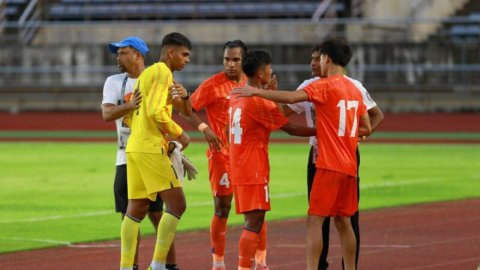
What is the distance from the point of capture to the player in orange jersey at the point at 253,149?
34.1ft

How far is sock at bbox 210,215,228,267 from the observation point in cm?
1147

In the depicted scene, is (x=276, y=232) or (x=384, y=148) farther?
(x=384, y=148)

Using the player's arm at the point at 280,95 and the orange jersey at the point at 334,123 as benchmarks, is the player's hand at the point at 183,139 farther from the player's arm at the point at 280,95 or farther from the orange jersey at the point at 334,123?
the orange jersey at the point at 334,123

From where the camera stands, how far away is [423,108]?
128 feet

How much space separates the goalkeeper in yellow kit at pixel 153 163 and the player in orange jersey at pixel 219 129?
0.56 m

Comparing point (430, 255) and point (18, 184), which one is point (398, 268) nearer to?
point (430, 255)

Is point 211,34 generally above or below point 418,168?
above

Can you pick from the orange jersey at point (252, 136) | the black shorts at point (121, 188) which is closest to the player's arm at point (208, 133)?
the orange jersey at point (252, 136)

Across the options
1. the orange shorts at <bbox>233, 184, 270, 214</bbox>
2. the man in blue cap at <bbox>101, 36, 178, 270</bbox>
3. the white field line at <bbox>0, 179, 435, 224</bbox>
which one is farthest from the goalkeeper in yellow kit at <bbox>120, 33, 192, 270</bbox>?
the white field line at <bbox>0, 179, 435, 224</bbox>

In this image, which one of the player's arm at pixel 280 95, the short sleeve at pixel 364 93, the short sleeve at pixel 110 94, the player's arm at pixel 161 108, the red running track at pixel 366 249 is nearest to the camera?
the player's arm at pixel 280 95

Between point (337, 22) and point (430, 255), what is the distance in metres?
27.8

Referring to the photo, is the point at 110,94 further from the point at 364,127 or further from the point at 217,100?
the point at 364,127

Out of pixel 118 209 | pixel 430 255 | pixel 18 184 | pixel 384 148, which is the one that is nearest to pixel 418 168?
pixel 384 148

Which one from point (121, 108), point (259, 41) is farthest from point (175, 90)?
point (259, 41)
